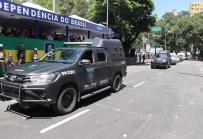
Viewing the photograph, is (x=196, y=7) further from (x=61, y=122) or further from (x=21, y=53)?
(x=61, y=122)

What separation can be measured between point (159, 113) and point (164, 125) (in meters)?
1.37

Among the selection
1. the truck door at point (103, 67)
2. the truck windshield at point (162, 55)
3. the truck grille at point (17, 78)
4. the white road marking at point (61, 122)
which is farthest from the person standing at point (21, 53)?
the truck windshield at point (162, 55)

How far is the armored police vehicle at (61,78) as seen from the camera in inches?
316

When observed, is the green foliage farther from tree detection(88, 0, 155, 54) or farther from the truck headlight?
the truck headlight

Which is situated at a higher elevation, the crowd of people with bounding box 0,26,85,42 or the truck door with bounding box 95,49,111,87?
the crowd of people with bounding box 0,26,85,42

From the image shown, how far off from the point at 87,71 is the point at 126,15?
3277 cm

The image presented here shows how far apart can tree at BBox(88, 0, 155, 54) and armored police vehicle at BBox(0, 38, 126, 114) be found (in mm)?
29259

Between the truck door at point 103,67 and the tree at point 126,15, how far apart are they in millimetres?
28618

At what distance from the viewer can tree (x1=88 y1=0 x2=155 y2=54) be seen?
1580 inches

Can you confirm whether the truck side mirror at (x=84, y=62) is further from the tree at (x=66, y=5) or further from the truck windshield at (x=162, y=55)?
the tree at (x=66, y=5)

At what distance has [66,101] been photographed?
8.85 meters

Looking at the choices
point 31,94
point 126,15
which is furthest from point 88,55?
point 126,15

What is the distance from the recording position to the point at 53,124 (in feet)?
25.0

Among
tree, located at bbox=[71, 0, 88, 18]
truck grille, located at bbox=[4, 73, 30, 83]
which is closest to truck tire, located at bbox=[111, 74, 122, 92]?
truck grille, located at bbox=[4, 73, 30, 83]
